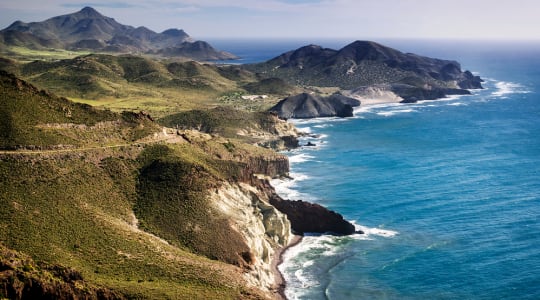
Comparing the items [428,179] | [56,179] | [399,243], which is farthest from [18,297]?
[428,179]

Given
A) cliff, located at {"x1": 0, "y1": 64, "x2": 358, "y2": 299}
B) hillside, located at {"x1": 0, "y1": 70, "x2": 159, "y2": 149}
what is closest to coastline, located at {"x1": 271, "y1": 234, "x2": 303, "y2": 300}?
cliff, located at {"x1": 0, "y1": 64, "x2": 358, "y2": 299}

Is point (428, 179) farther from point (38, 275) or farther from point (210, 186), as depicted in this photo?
point (38, 275)

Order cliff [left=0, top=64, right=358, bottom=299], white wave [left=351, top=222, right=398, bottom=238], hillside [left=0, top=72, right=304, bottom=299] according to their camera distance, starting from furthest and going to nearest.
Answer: white wave [left=351, top=222, right=398, bottom=238], cliff [left=0, top=64, right=358, bottom=299], hillside [left=0, top=72, right=304, bottom=299]

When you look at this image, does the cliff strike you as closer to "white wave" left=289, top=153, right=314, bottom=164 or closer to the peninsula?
the peninsula

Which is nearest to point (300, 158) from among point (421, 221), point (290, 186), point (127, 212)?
point (290, 186)

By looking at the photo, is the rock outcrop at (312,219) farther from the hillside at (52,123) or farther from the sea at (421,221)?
the hillside at (52,123)

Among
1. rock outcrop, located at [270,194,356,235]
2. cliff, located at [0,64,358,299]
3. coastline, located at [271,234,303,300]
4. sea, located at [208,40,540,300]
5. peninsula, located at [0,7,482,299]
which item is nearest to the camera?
peninsula, located at [0,7,482,299]

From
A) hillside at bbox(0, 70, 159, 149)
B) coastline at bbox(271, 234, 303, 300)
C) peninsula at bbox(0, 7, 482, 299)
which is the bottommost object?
coastline at bbox(271, 234, 303, 300)

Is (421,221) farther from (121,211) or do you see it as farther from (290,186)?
(121,211)
